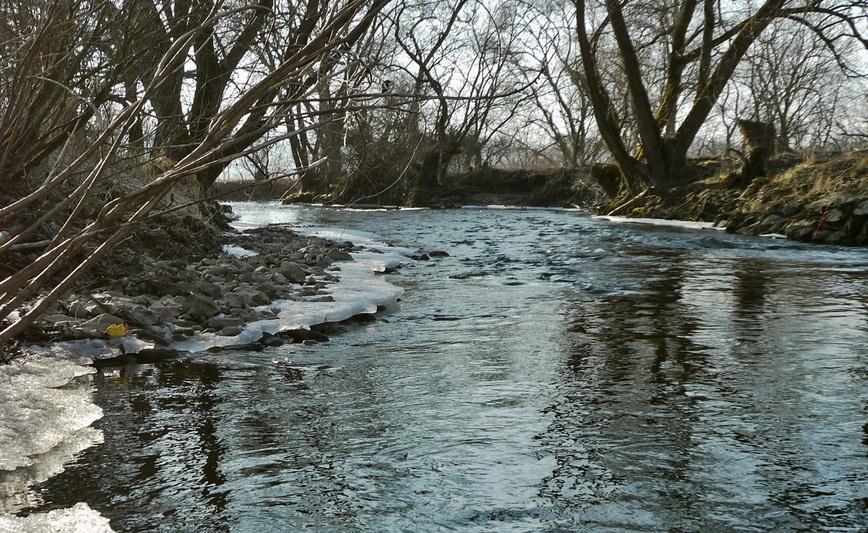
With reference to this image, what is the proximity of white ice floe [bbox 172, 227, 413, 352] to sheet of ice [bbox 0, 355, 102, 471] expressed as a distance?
0.87m

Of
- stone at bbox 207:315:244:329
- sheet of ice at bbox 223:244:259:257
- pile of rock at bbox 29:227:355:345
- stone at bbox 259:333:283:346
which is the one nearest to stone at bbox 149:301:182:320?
pile of rock at bbox 29:227:355:345

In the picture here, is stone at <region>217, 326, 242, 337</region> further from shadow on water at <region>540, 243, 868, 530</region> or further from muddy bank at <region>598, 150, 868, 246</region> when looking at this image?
muddy bank at <region>598, 150, 868, 246</region>

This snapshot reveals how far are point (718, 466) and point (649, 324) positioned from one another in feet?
9.52

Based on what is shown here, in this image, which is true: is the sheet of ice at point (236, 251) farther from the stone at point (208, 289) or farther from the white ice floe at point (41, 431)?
the white ice floe at point (41, 431)

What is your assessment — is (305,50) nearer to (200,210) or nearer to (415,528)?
(415,528)

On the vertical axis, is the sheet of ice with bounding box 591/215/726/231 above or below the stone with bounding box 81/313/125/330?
above

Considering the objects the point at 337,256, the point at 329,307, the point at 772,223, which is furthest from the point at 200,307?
the point at 772,223

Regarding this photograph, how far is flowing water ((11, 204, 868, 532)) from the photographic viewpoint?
238 centimetres

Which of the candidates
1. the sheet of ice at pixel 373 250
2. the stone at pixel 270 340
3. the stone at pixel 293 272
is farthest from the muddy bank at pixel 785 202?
the stone at pixel 270 340

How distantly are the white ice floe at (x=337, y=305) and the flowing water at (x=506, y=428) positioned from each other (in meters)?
0.25

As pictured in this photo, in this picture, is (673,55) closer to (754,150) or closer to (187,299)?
(754,150)

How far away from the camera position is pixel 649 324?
5.54m

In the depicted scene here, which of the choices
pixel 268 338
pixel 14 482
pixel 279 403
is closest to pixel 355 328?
pixel 268 338

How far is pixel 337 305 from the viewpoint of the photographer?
19.8 ft
